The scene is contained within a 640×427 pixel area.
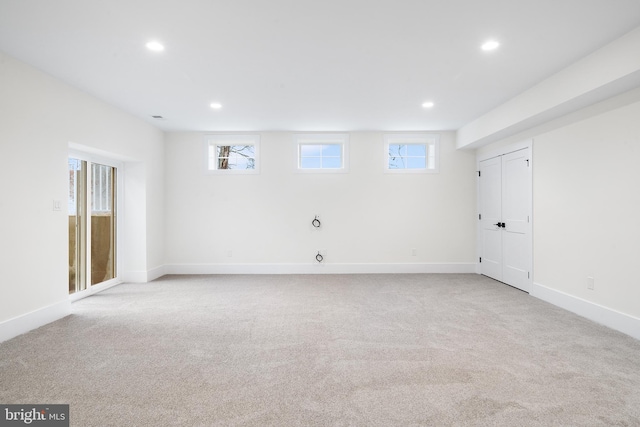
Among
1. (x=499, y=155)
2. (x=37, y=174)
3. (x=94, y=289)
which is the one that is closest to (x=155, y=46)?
(x=37, y=174)

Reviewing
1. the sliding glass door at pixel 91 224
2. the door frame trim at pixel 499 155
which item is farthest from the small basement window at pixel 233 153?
the door frame trim at pixel 499 155

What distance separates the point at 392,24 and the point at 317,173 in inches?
144

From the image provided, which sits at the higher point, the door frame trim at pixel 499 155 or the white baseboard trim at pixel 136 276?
the door frame trim at pixel 499 155

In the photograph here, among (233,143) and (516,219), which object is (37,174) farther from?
(516,219)

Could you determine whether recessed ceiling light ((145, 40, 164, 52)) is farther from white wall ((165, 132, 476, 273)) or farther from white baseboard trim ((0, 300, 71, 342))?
white wall ((165, 132, 476, 273))

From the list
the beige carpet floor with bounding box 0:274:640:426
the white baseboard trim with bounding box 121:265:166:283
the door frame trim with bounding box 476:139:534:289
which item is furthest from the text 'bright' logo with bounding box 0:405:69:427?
the door frame trim with bounding box 476:139:534:289

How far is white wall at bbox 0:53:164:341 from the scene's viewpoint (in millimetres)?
2977

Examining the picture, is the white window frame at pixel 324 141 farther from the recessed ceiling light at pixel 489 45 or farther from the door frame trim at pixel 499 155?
the recessed ceiling light at pixel 489 45

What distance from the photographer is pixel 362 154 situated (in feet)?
19.9

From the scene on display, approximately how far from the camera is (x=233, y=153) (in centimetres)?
631

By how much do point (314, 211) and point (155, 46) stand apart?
3809 millimetres

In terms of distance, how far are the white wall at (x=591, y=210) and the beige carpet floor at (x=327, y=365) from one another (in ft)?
1.22

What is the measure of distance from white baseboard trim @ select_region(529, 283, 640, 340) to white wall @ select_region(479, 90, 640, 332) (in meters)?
0.01

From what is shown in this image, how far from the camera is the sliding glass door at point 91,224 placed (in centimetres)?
424
